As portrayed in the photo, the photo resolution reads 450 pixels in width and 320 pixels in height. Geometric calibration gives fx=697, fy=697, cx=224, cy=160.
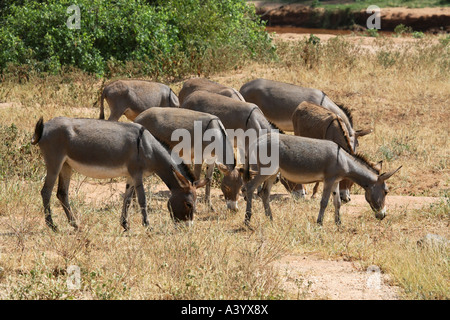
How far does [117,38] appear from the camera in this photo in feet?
57.3

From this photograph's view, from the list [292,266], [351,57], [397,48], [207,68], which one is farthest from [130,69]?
[292,266]

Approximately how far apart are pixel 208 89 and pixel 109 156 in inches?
157

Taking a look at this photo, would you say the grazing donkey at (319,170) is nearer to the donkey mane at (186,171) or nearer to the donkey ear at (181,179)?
the donkey mane at (186,171)

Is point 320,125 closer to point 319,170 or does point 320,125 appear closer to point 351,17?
point 319,170

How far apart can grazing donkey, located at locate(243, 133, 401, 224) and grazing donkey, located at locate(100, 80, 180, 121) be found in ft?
10.5

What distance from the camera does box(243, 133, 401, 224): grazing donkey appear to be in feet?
28.0

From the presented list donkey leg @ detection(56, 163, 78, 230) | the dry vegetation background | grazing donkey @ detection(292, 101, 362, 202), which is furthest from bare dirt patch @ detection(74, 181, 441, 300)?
grazing donkey @ detection(292, 101, 362, 202)

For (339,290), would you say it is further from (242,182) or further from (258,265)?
Result: (242,182)

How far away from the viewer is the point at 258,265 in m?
6.29

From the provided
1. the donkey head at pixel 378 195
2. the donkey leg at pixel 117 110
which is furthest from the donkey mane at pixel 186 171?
the donkey leg at pixel 117 110

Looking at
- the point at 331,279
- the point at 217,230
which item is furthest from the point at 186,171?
the point at 331,279

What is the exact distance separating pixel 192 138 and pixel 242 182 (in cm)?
89

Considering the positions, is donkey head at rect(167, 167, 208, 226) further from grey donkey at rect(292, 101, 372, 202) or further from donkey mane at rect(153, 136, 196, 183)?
grey donkey at rect(292, 101, 372, 202)

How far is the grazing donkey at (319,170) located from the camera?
8.54 metres
